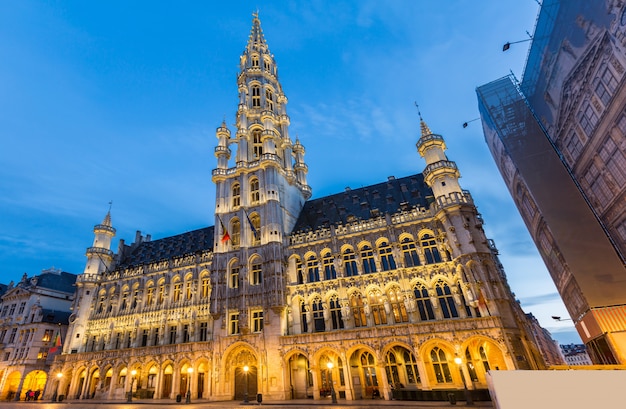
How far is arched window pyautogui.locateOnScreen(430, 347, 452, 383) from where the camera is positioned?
2620cm

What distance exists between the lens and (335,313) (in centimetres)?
3150

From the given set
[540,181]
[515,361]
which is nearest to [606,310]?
[515,361]

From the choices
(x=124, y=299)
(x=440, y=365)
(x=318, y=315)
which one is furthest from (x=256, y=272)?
(x=124, y=299)

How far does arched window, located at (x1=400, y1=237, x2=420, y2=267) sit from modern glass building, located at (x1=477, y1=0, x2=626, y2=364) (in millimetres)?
11151

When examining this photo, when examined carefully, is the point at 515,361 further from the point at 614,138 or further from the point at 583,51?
the point at 583,51

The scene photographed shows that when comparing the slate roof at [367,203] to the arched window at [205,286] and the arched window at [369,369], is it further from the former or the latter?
the arched window at [369,369]

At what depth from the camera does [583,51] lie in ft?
70.5

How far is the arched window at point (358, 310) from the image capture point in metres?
30.1

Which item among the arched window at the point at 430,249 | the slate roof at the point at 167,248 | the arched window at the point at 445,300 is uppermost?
the slate roof at the point at 167,248

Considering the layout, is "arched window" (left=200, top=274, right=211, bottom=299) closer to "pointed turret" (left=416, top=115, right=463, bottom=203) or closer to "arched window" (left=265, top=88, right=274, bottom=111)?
"arched window" (left=265, top=88, right=274, bottom=111)

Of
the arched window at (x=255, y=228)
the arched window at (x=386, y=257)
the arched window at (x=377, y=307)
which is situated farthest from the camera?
the arched window at (x=255, y=228)

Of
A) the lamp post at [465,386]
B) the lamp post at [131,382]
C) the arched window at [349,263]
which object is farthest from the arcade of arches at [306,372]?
the arched window at [349,263]

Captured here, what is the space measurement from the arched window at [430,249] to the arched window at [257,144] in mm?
25262

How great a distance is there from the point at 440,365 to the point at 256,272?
20175mm
